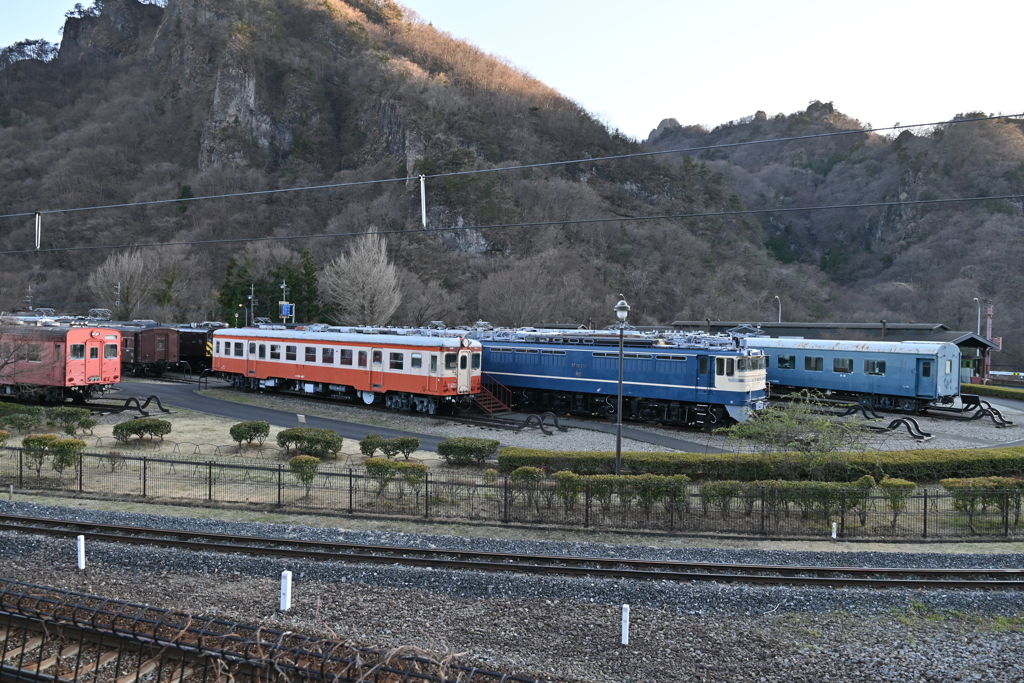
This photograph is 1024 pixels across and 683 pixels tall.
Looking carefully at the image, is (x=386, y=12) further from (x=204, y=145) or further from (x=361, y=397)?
(x=361, y=397)

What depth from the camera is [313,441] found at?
19750 mm

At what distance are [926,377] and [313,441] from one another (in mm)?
26053

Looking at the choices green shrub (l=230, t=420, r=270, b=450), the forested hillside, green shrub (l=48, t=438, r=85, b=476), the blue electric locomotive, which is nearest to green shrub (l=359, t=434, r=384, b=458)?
green shrub (l=230, t=420, r=270, b=450)

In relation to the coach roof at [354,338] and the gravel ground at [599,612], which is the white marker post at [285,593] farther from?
the coach roof at [354,338]

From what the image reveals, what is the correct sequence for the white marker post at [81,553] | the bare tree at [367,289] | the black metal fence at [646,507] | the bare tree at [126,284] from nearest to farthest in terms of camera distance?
the white marker post at [81,553] → the black metal fence at [646,507] → the bare tree at [367,289] → the bare tree at [126,284]

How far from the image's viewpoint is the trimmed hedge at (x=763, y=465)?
56.5 ft

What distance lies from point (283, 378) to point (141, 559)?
22470mm

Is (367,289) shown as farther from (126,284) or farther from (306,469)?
(306,469)

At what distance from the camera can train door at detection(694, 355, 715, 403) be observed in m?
25.0

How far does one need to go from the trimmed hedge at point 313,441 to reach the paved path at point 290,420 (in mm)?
3026

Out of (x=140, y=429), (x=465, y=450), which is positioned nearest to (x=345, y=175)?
(x=140, y=429)

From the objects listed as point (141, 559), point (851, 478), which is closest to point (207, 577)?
point (141, 559)

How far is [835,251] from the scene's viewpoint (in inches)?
4129

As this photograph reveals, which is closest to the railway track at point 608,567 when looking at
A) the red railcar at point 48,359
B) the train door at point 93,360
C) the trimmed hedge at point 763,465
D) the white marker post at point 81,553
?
the white marker post at point 81,553
